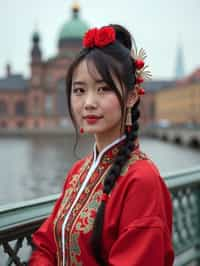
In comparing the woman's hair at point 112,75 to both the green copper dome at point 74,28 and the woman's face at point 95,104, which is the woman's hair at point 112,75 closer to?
the woman's face at point 95,104

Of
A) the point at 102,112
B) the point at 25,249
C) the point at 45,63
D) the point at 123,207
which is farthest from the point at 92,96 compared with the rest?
the point at 45,63

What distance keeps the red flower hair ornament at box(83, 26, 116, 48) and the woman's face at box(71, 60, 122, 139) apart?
0.08 m

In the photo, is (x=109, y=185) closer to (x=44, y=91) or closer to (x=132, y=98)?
(x=132, y=98)

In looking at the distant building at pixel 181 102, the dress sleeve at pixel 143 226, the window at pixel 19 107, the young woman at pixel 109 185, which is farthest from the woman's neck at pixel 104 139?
the window at pixel 19 107

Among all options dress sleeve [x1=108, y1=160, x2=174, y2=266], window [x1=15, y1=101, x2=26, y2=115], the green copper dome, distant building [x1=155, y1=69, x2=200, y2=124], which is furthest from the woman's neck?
window [x1=15, y1=101, x2=26, y2=115]

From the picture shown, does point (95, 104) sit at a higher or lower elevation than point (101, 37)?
lower

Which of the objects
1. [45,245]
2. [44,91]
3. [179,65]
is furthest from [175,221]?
[179,65]

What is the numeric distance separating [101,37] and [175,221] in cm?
169

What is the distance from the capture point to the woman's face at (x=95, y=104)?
158 cm

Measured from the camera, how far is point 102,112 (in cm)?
158

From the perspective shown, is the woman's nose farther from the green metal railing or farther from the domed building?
the domed building

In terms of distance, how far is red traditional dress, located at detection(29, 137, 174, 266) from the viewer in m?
1.38

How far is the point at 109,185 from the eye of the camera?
1521mm

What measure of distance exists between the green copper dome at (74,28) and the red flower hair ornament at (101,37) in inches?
2281
